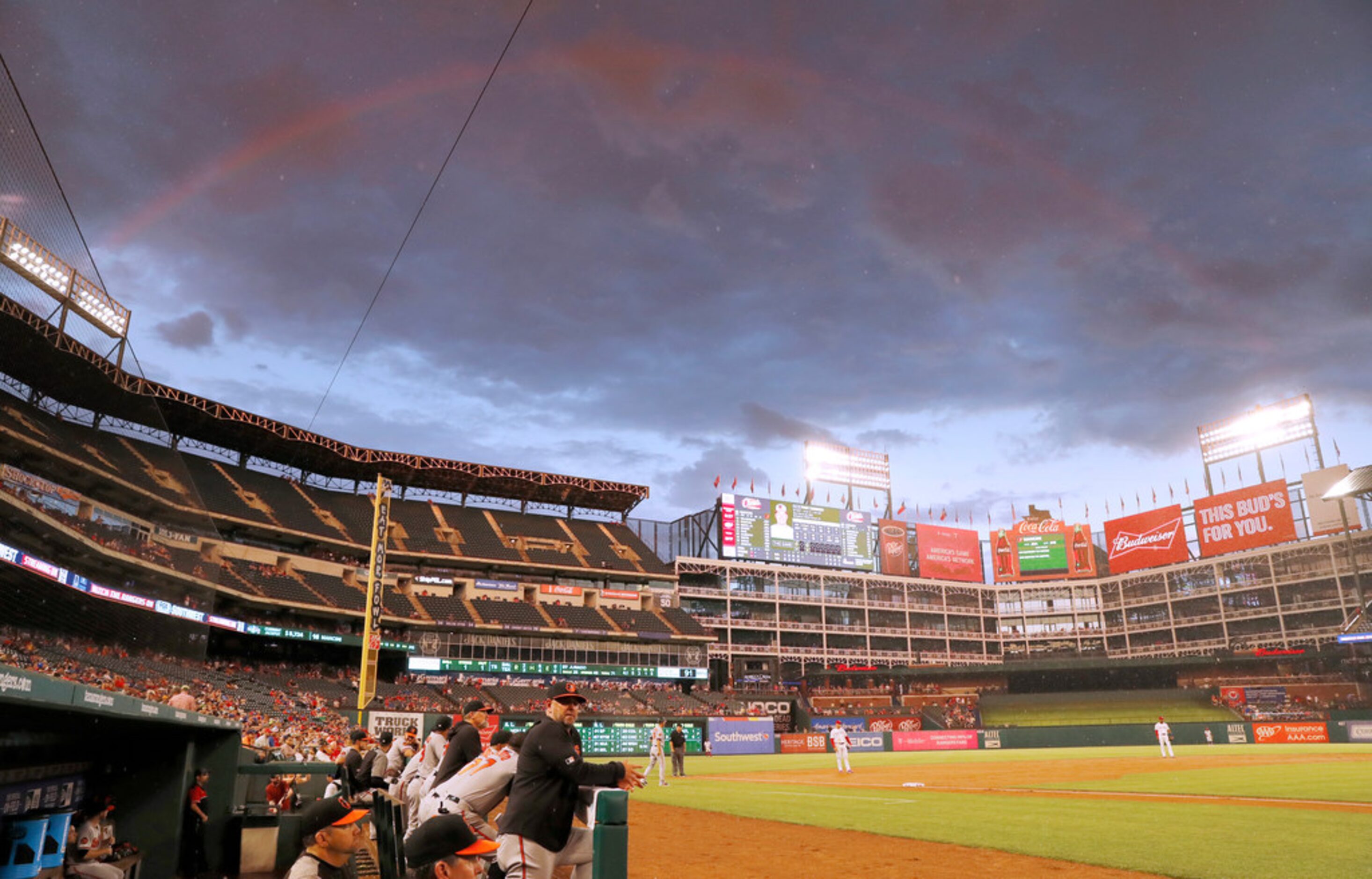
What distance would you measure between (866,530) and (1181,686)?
30.7 m

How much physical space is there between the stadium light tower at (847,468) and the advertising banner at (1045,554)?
13143 millimetres

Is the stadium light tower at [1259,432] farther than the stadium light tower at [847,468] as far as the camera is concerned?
No

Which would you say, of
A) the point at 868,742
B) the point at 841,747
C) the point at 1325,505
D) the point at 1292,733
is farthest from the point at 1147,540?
the point at 841,747

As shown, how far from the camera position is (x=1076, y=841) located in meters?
12.7

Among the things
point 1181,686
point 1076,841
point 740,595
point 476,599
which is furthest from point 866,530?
point 1076,841

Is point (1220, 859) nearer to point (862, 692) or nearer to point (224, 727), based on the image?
point (224, 727)

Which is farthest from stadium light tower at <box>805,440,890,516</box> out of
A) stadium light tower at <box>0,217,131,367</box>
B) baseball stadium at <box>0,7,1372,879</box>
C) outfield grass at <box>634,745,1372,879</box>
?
stadium light tower at <box>0,217,131,367</box>

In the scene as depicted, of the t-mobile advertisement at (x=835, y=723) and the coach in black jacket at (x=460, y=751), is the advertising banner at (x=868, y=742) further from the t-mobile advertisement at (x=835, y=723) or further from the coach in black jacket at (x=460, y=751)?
the coach in black jacket at (x=460, y=751)

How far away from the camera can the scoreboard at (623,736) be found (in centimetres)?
5241

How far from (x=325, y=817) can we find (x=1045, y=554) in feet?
318

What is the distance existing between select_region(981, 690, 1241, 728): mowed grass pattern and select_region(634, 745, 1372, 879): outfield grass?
130 feet

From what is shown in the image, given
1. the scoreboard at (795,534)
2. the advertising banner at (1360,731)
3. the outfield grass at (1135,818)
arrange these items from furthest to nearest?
the scoreboard at (795,534), the advertising banner at (1360,731), the outfield grass at (1135,818)

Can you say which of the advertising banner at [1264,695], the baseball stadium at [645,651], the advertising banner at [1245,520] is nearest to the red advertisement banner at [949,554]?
the baseball stadium at [645,651]

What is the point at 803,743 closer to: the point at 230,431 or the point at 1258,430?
the point at 230,431
